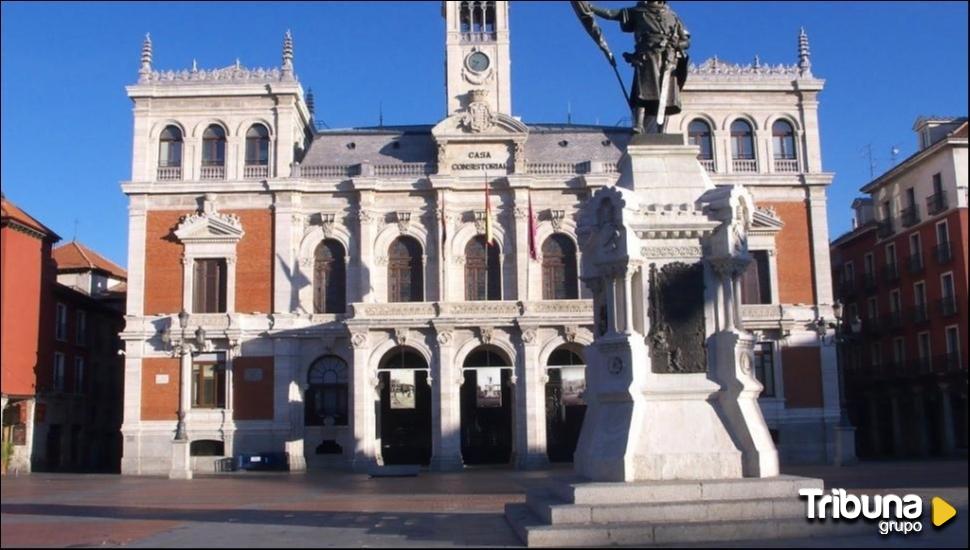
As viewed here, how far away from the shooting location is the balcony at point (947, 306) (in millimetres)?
40844

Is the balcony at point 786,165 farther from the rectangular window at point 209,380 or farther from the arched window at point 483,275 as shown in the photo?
the rectangular window at point 209,380

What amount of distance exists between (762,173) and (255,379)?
74.9ft

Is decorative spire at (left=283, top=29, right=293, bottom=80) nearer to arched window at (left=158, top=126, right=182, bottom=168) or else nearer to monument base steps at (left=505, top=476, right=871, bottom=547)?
arched window at (left=158, top=126, right=182, bottom=168)

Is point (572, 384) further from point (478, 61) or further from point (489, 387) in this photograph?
point (478, 61)

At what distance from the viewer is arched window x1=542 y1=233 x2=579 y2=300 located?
39531 millimetres

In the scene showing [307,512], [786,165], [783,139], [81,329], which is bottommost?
[307,512]

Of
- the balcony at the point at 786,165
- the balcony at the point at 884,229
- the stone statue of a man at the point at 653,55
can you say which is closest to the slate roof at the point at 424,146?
the balcony at the point at 786,165

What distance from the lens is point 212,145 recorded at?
40.6m

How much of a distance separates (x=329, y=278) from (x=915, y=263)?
26705mm

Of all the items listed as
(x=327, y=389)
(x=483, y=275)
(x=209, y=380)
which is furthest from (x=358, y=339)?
(x=209, y=380)

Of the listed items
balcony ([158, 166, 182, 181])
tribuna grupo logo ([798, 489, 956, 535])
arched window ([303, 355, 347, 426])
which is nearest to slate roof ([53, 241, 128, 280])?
balcony ([158, 166, 182, 181])

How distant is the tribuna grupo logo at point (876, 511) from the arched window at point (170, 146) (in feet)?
112

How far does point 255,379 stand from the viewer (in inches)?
1518

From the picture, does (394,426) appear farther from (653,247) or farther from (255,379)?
(653,247)
